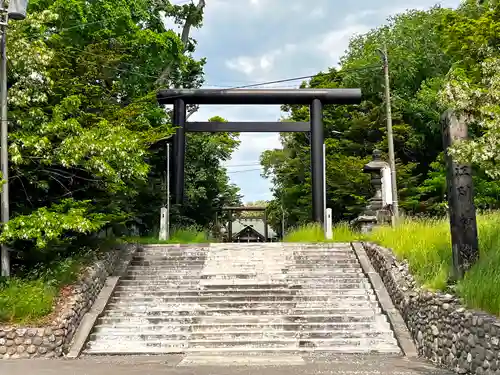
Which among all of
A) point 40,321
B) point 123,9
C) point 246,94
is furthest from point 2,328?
point 123,9

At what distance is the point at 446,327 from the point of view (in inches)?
314

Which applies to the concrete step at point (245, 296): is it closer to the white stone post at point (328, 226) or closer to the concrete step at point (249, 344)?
the concrete step at point (249, 344)

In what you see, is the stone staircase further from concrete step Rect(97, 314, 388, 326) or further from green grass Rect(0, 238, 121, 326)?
green grass Rect(0, 238, 121, 326)

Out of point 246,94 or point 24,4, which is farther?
point 246,94

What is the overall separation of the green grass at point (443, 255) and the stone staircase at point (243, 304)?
1098 millimetres

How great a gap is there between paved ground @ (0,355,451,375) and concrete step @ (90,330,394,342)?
841 millimetres

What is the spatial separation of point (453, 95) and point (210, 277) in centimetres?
688

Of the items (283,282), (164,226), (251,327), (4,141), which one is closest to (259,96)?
(164,226)

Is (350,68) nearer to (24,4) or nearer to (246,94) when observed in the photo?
(246,94)

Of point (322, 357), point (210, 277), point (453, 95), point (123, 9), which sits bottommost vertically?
point (322, 357)

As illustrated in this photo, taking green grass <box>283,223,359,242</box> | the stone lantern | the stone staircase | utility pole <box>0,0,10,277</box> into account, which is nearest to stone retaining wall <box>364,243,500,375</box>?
the stone staircase

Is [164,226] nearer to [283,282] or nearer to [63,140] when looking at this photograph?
[283,282]

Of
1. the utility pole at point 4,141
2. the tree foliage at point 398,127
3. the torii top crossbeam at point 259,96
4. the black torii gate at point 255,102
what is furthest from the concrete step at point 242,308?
the tree foliage at point 398,127

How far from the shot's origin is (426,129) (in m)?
28.7
